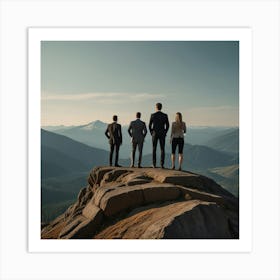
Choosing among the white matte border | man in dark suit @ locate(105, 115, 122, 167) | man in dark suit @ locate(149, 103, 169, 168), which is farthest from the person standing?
man in dark suit @ locate(105, 115, 122, 167)

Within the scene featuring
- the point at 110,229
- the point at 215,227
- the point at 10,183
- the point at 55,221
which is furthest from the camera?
the point at 55,221

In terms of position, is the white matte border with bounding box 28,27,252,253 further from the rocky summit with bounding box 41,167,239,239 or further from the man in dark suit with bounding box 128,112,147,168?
the man in dark suit with bounding box 128,112,147,168

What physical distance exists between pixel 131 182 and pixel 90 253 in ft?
6.40

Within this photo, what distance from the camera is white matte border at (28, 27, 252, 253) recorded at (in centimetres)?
925

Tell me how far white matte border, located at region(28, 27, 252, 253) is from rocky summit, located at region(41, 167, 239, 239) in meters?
0.24

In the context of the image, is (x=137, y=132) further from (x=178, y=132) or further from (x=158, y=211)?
(x=158, y=211)
